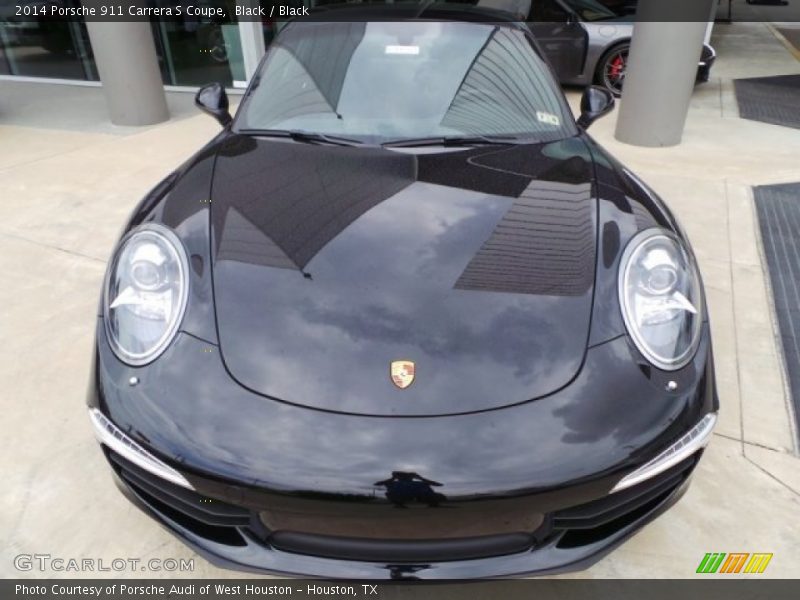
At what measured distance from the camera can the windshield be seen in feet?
7.66

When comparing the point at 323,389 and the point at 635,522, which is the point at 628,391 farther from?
the point at 323,389

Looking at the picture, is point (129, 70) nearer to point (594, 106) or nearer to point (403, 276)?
point (594, 106)

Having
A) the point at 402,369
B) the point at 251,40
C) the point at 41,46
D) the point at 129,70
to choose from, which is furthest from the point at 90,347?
the point at 41,46

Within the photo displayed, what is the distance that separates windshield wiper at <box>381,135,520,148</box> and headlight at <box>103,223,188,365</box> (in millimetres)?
932

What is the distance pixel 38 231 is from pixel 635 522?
4.03m

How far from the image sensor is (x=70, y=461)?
211 cm

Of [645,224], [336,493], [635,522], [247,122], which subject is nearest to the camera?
[336,493]

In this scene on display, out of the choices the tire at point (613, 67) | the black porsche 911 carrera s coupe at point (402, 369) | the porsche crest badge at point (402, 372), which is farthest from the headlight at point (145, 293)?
the tire at point (613, 67)

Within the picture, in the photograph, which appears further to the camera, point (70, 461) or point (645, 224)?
point (70, 461)

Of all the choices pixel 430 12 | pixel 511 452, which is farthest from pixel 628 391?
pixel 430 12

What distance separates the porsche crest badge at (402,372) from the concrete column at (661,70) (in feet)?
16.8

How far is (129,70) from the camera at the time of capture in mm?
6328

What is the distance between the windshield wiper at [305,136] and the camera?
7.35 feet

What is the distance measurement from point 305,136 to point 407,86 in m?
0.50
